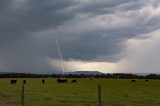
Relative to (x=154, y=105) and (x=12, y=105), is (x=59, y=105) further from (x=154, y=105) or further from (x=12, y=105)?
(x=154, y=105)

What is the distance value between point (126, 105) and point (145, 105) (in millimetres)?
1586

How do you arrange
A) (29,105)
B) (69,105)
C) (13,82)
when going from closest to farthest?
(29,105)
(69,105)
(13,82)

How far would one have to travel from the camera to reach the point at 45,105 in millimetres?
27000

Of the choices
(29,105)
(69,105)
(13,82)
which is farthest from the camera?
(13,82)

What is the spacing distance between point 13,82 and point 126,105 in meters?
57.8

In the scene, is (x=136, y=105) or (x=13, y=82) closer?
(x=136, y=105)

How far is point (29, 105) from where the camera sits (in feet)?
85.2

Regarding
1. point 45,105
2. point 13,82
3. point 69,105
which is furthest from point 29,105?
point 13,82

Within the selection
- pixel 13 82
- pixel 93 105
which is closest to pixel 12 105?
pixel 93 105

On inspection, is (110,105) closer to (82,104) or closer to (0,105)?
(82,104)

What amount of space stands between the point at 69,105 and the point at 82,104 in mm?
1804

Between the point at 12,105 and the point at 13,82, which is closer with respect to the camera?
the point at 12,105

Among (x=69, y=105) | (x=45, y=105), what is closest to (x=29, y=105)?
(x=45, y=105)

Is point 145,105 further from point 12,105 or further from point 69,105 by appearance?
point 12,105
